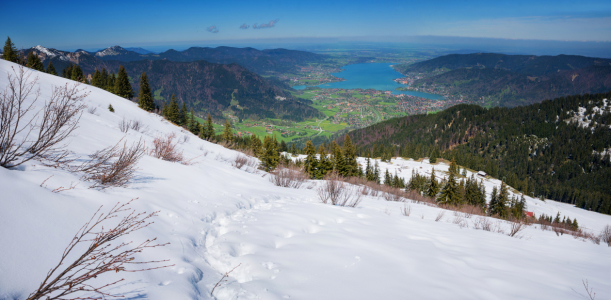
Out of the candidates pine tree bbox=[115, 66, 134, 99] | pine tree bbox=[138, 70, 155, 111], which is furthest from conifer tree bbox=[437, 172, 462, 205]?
pine tree bbox=[115, 66, 134, 99]

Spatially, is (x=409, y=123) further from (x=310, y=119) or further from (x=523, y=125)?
(x=310, y=119)

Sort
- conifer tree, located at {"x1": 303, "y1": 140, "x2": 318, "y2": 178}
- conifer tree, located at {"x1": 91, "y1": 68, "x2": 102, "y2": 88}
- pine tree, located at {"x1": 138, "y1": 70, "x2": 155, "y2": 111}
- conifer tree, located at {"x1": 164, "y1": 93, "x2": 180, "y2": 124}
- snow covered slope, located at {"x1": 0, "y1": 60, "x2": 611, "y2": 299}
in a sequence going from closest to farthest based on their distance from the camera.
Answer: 1. snow covered slope, located at {"x1": 0, "y1": 60, "x2": 611, "y2": 299}
2. conifer tree, located at {"x1": 303, "y1": 140, "x2": 318, "y2": 178}
3. pine tree, located at {"x1": 138, "y1": 70, "x2": 155, "y2": 111}
4. conifer tree, located at {"x1": 91, "y1": 68, "x2": 102, "y2": 88}
5. conifer tree, located at {"x1": 164, "y1": 93, "x2": 180, "y2": 124}

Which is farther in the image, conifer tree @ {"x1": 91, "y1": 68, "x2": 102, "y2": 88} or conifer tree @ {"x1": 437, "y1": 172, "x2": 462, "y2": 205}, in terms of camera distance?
conifer tree @ {"x1": 91, "y1": 68, "x2": 102, "y2": 88}

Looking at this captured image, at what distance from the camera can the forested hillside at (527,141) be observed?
292ft

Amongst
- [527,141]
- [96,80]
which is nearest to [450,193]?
[96,80]

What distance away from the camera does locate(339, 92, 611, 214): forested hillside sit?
89062 millimetres

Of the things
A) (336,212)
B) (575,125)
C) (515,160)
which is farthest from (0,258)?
(575,125)

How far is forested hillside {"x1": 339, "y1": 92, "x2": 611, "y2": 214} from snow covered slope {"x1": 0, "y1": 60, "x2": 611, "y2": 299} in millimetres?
78111

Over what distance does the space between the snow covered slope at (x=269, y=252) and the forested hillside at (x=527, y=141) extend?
7811 cm

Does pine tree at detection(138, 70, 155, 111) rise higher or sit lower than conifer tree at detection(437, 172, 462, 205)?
higher

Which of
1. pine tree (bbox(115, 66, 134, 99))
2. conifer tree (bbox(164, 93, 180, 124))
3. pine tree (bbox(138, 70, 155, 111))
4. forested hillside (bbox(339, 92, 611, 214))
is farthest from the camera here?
forested hillside (bbox(339, 92, 611, 214))

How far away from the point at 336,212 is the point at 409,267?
2.43m

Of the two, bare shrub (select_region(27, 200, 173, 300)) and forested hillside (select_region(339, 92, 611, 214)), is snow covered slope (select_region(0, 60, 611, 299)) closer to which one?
bare shrub (select_region(27, 200, 173, 300))

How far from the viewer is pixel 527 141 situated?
11125cm
